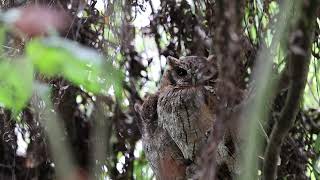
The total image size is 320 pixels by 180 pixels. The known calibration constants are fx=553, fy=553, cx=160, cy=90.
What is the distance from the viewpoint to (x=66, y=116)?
2578 mm

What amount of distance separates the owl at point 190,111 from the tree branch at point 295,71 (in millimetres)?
697

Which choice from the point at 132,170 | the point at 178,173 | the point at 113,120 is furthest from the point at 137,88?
the point at 178,173

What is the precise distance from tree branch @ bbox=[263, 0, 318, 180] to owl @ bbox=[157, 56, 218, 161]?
2.29ft

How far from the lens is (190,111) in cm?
204

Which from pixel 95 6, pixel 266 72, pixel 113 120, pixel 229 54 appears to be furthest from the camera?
pixel 113 120

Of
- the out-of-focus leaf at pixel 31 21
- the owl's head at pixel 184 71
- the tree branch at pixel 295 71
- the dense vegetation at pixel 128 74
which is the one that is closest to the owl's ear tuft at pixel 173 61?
the owl's head at pixel 184 71

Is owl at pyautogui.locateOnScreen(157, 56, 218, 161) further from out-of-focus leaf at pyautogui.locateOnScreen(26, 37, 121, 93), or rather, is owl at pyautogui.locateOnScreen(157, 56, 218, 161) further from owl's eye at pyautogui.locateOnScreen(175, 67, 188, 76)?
out-of-focus leaf at pyautogui.locateOnScreen(26, 37, 121, 93)

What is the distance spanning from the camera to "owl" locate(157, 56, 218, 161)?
201 centimetres

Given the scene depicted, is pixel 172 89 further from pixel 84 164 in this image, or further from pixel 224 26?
pixel 224 26

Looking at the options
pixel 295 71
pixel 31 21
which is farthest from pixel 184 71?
pixel 31 21

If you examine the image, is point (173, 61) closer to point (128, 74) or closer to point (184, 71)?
point (184, 71)

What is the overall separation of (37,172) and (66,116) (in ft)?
0.94

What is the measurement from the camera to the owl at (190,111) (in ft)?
6.60

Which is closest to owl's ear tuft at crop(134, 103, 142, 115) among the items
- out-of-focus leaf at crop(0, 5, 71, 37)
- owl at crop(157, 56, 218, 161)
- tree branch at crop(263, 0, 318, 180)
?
owl at crop(157, 56, 218, 161)
